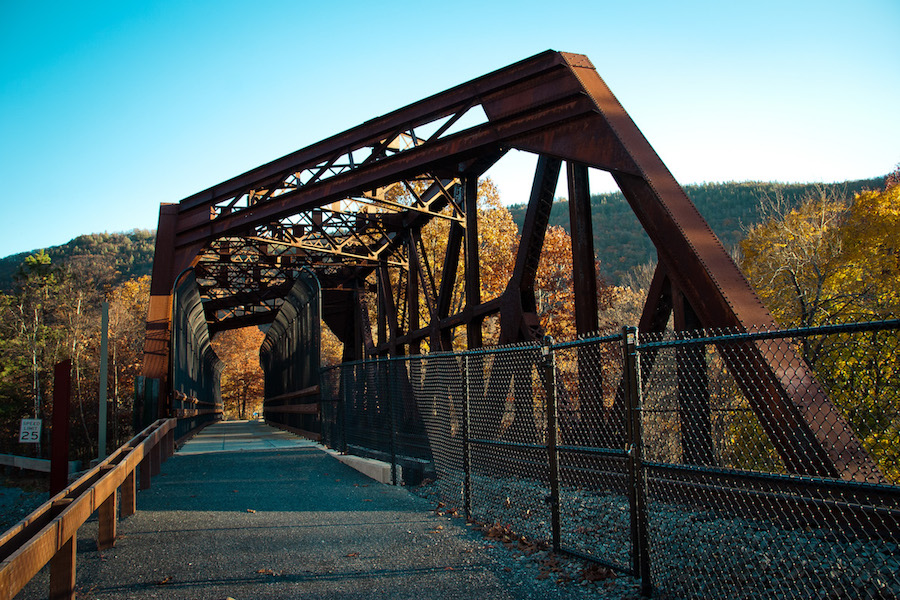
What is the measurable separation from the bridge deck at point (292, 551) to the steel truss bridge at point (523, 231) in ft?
8.45

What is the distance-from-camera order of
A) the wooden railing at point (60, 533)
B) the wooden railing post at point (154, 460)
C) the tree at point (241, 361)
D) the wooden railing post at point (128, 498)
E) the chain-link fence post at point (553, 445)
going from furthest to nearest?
the tree at point (241, 361) → the wooden railing post at point (154, 460) → the wooden railing post at point (128, 498) → the chain-link fence post at point (553, 445) → the wooden railing at point (60, 533)

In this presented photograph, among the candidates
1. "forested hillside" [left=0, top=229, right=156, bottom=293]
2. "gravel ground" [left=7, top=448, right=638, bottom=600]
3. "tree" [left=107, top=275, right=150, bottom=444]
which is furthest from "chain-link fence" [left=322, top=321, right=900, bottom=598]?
"forested hillside" [left=0, top=229, right=156, bottom=293]

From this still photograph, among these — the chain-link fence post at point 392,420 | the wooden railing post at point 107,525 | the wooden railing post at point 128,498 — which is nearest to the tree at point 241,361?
the chain-link fence post at point 392,420

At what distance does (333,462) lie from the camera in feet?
40.6

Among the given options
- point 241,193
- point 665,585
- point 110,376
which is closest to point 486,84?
point 241,193

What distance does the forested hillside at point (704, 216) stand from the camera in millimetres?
97750

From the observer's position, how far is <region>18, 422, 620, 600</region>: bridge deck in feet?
15.9

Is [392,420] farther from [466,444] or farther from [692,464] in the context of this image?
[692,464]

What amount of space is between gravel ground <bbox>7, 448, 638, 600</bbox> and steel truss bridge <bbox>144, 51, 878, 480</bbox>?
2.25 metres

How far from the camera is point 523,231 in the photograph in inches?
405

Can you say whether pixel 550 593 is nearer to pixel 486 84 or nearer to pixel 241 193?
pixel 486 84

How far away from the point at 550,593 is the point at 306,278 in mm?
14181

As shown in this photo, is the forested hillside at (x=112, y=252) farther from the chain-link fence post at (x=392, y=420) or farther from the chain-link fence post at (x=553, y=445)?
the chain-link fence post at (x=553, y=445)

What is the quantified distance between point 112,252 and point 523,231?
162938 mm
